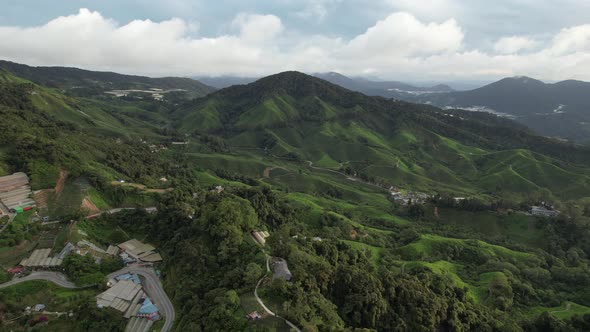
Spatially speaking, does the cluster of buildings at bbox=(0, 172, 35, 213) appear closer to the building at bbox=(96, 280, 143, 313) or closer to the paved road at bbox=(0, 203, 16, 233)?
the paved road at bbox=(0, 203, 16, 233)

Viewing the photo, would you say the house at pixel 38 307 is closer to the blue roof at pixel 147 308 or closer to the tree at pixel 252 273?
the blue roof at pixel 147 308

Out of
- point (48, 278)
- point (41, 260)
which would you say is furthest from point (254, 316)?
point (41, 260)

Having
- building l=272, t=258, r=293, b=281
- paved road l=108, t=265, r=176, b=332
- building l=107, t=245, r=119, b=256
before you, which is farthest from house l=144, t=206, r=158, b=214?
building l=272, t=258, r=293, b=281

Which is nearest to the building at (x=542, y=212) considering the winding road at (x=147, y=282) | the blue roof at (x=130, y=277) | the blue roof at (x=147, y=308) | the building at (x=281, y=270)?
the building at (x=281, y=270)

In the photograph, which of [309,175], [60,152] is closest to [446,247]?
[309,175]

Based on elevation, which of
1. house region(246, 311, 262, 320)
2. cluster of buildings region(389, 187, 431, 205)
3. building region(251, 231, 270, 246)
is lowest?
cluster of buildings region(389, 187, 431, 205)

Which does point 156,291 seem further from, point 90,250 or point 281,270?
point 281,270
